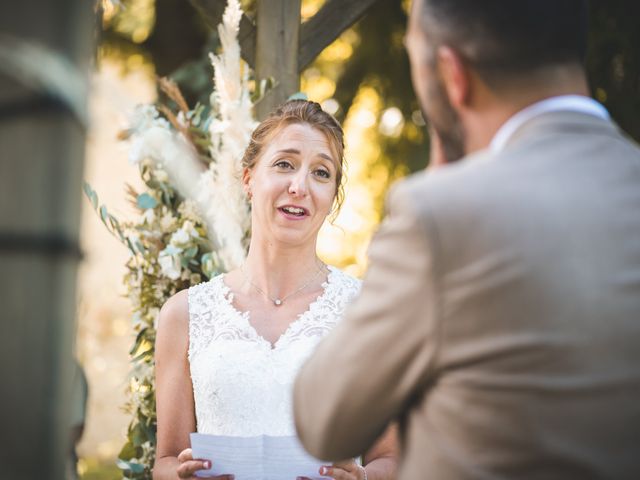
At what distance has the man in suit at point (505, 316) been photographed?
57.2 inches

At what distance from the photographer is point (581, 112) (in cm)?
163

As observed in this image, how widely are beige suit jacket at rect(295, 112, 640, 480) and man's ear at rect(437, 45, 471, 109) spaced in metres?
0.16

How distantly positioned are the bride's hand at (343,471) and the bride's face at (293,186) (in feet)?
3.22

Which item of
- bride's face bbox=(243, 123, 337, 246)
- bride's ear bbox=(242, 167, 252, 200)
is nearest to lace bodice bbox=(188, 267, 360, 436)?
bride's face bbox=(243, 123, 337, 246)

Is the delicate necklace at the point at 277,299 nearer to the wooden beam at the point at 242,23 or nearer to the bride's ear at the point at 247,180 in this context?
the bride's ear at the point at 247,180

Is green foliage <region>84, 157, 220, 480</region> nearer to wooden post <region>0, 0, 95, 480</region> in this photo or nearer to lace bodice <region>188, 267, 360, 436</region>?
lace bodice <region>188, 267, 360, 436</region>

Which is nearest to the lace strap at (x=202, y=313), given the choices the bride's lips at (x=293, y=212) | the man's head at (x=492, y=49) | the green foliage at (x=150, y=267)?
the green foliage at (x=150, y=267)

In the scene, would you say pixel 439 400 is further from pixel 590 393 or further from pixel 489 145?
pixel 489 145

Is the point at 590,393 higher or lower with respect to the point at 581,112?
lower

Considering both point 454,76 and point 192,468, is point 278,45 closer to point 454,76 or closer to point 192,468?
point 192,468

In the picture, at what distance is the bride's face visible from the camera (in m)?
3.49

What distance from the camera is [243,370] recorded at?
10.6 feet

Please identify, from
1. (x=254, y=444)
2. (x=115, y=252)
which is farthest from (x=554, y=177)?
(x=115, y=252)

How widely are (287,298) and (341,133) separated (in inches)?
29.7
